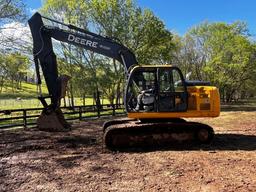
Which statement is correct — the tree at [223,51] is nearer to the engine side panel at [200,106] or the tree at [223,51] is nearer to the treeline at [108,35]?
the treeline at [108,35]

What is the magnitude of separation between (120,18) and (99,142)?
1916 cm

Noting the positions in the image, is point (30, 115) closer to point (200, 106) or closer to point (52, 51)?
point (52, 51)

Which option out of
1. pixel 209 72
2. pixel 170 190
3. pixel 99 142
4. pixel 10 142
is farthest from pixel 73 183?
pixel 209 72

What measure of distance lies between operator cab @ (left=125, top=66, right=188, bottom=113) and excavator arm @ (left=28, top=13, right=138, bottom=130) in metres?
Answer: 1.15

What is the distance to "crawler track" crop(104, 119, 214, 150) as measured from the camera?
986 cm

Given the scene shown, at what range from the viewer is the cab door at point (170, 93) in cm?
1034

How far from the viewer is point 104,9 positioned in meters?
28.4

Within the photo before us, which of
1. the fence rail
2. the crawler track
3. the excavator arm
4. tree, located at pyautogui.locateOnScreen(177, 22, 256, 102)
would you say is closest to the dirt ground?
the crawler track

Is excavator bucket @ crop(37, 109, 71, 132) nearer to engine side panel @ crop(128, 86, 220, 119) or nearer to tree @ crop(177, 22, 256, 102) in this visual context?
engine side panel @ crop(128, 86, 220, 119)

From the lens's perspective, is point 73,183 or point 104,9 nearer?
point 73,183

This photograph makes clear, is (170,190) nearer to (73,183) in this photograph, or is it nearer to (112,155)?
(73,183)

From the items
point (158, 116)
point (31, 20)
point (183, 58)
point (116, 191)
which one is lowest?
point (116, 191)

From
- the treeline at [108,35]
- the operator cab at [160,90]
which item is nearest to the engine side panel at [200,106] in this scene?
the operator cab at [160,90]

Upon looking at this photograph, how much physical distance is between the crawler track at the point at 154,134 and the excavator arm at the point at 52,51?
232 centimetres
